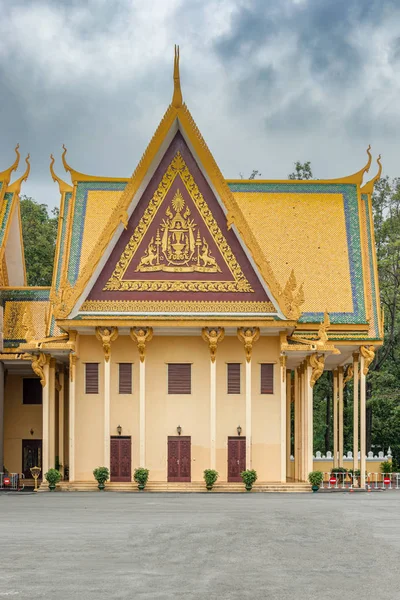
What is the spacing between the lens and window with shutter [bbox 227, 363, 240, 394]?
4197 cm

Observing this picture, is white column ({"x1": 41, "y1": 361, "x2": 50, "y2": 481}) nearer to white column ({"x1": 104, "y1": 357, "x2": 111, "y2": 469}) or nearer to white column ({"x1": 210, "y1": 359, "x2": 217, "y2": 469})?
white column ({"x1": 104, "y1": 357, "x2": 111, "y2": 469})

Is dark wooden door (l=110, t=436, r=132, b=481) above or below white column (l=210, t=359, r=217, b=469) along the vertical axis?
below

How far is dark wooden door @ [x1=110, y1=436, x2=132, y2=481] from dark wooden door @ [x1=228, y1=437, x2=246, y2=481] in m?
3.49

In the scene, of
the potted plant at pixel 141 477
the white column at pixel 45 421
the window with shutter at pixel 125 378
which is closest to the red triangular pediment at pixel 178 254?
the window with shutter at pixel 125 378

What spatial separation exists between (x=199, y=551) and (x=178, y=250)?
2173 cm

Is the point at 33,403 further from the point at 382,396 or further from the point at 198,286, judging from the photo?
the point at 382,396

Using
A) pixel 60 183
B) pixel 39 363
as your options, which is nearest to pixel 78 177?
pixel 60 183

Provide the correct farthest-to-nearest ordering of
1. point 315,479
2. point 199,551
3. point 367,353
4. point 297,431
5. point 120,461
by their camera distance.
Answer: point 297,431
point 367,353
point 120,461
point 315,479
point 199,551

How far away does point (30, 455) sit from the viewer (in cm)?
4850

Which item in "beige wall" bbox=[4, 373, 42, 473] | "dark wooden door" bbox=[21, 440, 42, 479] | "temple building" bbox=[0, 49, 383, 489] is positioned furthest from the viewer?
"beige wall" bbox=[4, 373, 42, 473]

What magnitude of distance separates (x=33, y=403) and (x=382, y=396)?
19271 mm

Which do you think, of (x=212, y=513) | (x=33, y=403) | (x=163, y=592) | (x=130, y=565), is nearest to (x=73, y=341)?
(x=33, y=403)

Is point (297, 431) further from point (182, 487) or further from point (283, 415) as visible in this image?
point (182, 487)

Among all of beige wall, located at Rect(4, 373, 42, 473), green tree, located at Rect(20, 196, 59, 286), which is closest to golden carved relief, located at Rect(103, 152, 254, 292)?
beige wall, located at Rect(4, 373, 42, 473)
